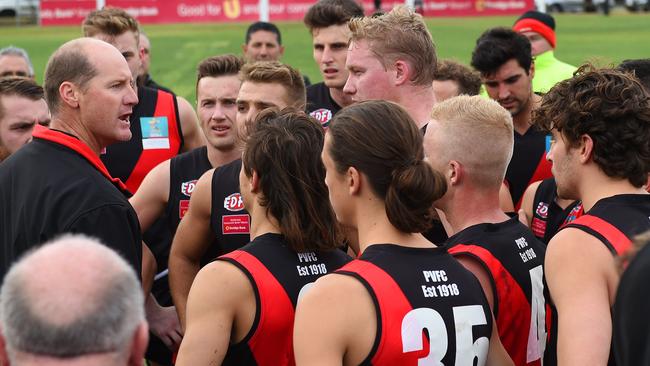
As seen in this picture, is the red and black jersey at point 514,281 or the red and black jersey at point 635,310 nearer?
the red and black jersey at point 635,310

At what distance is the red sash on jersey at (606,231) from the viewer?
12.1ft

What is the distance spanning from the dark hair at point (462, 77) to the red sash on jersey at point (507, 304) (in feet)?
12.7

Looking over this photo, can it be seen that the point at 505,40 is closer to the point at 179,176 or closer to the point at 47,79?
the point at 179,176

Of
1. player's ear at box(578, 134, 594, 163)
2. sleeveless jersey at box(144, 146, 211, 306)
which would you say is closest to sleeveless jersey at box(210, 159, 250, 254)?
sleeveless jersey at box(144, 146, 211, 306)

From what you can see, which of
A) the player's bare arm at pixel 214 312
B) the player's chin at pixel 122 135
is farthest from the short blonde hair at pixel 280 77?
the player's bare arm at pixel 214 312

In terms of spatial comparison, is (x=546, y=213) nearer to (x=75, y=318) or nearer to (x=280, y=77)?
(x=280, y=77)

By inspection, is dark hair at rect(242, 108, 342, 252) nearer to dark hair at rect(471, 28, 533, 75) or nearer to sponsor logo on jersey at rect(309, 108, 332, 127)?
sponsor logo on jersey at rect(309, 108, 332, 127)

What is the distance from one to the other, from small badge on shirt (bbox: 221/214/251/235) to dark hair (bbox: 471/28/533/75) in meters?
3.39

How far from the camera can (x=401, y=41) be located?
5.71 metres

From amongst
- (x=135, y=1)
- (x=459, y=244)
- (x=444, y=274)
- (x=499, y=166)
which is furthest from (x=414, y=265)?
(x=135, y=1)

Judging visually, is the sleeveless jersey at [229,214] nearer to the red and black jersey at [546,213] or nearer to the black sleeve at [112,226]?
the black sleeve at [112,226]

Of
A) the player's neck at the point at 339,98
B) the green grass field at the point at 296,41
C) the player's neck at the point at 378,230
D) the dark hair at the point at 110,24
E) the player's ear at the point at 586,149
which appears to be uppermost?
the dark hair at the point at 110,24

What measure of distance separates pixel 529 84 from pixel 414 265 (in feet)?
15.7

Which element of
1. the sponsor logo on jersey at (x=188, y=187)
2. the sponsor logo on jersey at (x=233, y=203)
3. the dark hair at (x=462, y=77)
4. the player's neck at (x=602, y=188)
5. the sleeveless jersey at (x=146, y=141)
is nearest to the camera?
the player's neck at (x=602, y=188)
